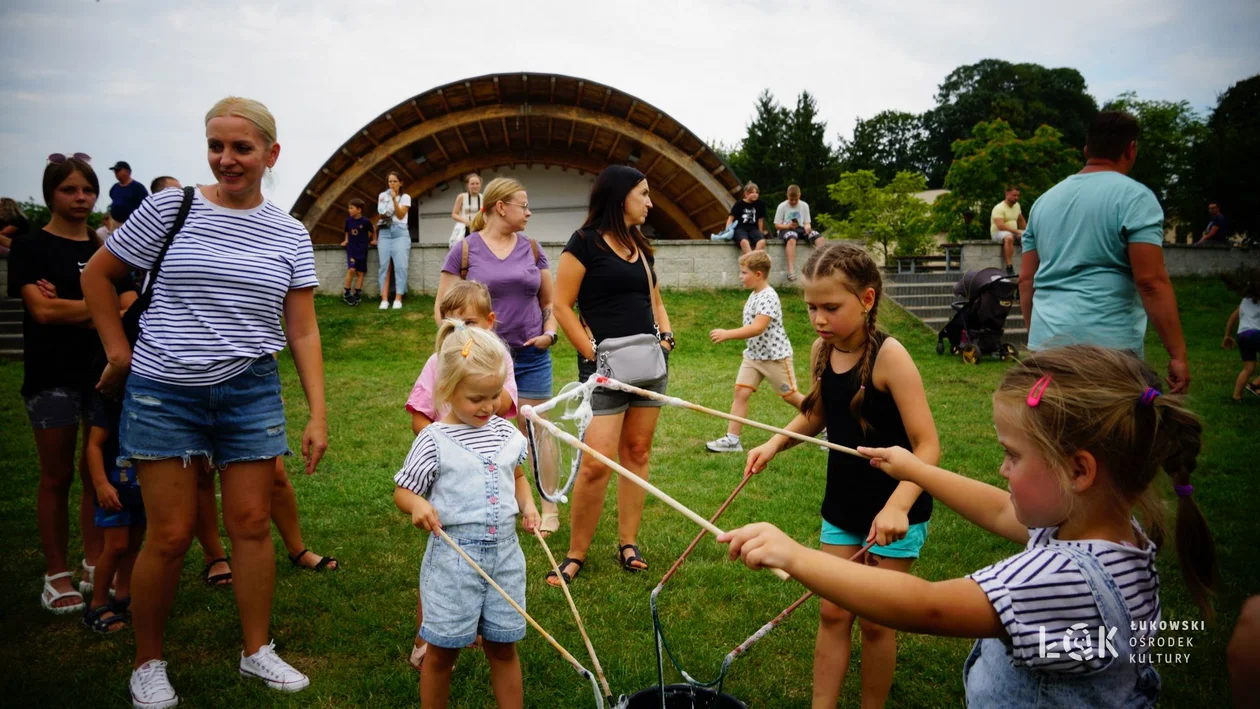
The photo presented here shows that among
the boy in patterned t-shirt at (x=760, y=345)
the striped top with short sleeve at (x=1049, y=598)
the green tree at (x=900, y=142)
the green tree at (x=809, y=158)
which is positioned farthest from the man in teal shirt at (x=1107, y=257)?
the green tree at (x=900, y=142)

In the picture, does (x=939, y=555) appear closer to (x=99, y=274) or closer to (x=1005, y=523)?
(x=1005, y=523)

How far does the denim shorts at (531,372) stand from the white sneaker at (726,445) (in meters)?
2.69

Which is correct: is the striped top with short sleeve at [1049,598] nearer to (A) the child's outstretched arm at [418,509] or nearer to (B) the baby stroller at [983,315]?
(A) the child's outstretched arm at [418,509]

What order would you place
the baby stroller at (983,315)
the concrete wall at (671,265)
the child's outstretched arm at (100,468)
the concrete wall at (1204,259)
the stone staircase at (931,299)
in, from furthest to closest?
the concrete wall at (1204,259) → the concrete wall at (671,265) → the stone staircase at (931,299) → the baby stroller at (983,315) → the child's outstretched arm at (100,468)

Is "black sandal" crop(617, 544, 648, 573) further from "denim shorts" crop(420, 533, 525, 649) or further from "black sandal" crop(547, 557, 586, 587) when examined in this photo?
Answer: "denim shorts" crop(420, 533, 525, 649)

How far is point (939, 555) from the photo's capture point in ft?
15.1

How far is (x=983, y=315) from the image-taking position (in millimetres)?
12016

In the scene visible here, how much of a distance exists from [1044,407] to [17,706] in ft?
13.5

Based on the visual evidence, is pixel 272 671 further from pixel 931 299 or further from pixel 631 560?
pixel 931 299

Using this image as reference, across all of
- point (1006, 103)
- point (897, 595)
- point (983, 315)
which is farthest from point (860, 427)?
point (1006, 103)

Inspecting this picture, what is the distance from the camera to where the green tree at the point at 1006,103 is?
52.8 metres

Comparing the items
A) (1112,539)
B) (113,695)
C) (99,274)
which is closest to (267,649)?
(113,695)

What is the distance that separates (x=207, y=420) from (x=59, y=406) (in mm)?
1509

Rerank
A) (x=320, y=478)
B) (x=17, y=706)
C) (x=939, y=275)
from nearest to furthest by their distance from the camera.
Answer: (x=17, y=706), (x=320, y=478), (x=939, y=275)
